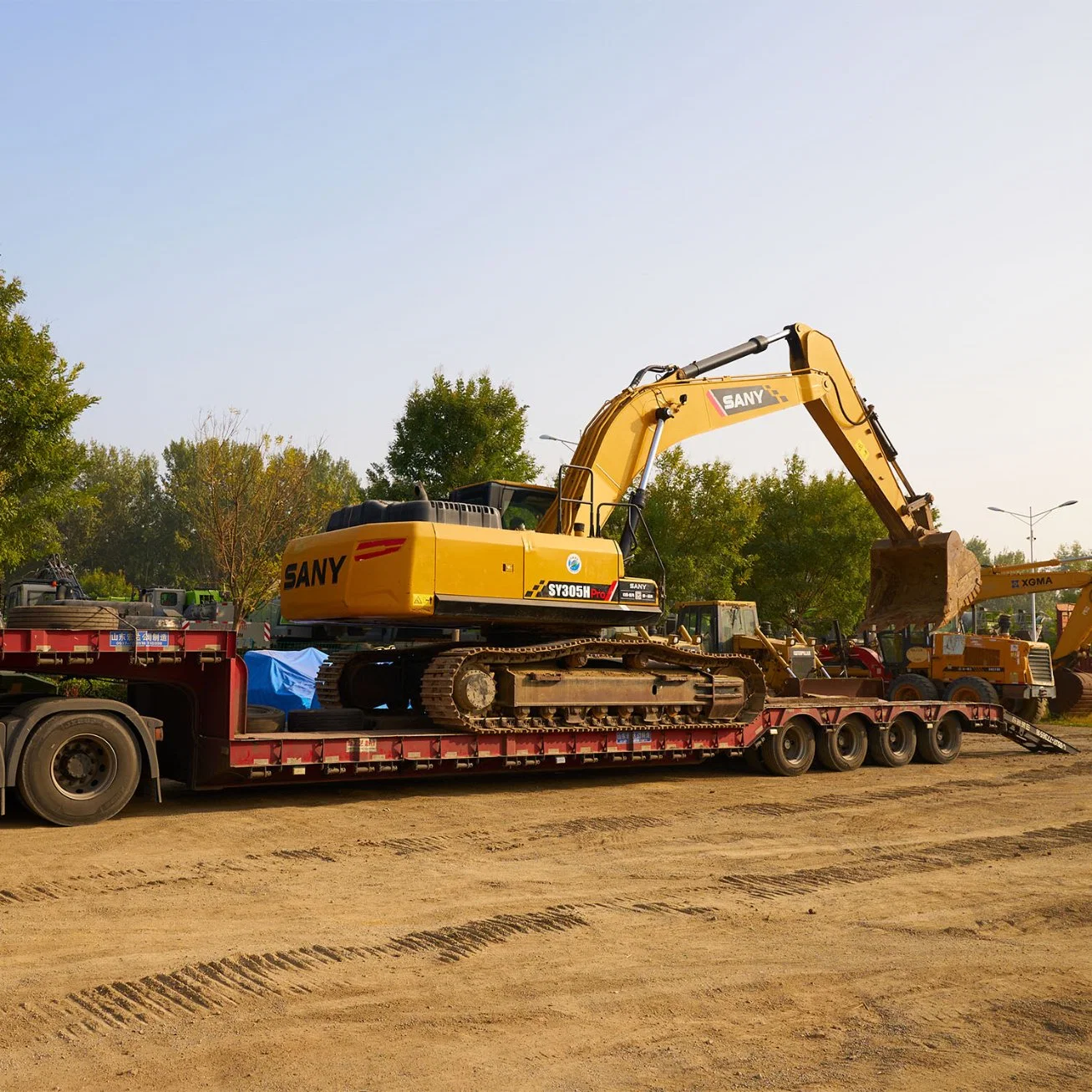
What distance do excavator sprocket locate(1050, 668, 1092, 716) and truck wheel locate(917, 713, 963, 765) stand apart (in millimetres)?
10883

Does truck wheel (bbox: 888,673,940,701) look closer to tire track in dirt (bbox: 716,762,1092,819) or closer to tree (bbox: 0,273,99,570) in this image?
tire track in dirt (bbox: 716,762,1092,819)

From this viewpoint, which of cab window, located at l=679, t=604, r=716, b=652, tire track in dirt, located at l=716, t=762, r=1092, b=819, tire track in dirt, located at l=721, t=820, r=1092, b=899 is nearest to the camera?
tire track in dirt, located at l=721, t=820, r=1092, b=899

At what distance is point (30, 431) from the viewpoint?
20125 mm

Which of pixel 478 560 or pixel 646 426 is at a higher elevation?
pixel 646 426

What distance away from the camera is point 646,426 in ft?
51.1

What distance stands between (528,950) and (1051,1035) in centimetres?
302

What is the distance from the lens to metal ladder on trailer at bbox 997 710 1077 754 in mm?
19188

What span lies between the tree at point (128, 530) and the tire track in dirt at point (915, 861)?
61.4 metres

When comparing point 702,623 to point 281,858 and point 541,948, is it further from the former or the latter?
point 541,948

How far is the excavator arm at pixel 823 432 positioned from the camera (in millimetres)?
15047

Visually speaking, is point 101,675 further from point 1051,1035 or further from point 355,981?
point 1051,1035

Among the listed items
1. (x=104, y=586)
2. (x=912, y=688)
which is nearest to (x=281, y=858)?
(x=912, y=688)

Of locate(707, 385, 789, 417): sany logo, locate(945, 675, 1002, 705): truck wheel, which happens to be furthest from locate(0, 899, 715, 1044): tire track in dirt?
locate(945, 675, 1002, 705): truck wheel

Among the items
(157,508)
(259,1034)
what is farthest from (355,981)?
(157,508)
